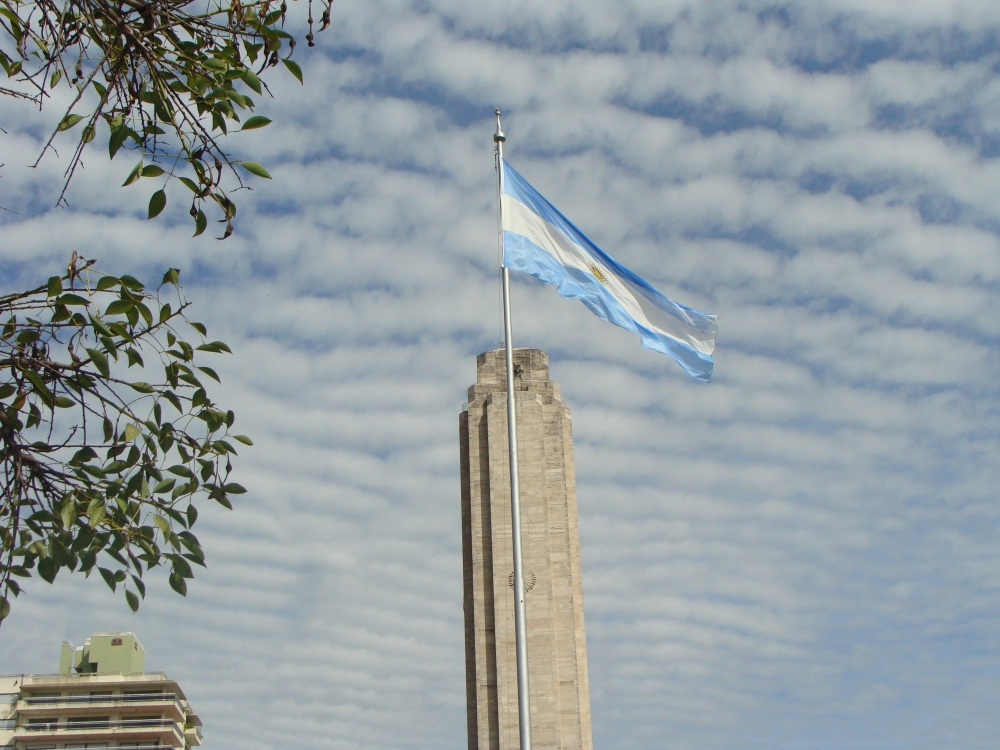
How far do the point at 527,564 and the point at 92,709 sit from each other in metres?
38.0

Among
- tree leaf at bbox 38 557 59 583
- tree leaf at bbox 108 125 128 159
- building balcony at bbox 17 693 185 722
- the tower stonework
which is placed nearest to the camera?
tree leaf at bbox 108 125 128 159

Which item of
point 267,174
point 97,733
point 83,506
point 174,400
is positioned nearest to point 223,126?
point 267,174

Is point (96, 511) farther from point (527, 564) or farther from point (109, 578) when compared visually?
point (527, 564)

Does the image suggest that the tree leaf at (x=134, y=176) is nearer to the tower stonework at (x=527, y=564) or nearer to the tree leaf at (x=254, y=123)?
the tree leaf at (x=254, y=123)

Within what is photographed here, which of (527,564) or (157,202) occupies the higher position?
(527,564)

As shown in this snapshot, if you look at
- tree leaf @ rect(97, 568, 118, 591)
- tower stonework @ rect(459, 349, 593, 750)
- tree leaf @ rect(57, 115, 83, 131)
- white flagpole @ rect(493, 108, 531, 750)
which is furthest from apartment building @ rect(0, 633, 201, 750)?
tree leaf @ rect(57, 115, 83, 131)

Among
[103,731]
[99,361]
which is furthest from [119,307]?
[103,731]

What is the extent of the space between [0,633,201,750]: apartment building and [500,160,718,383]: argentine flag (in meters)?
63.6

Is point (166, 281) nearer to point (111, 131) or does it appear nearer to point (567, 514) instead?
point (111, 131)

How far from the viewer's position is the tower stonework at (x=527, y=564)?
49469 millimetres

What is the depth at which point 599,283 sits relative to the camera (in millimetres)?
20719

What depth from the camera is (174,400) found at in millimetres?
Answer: 8984

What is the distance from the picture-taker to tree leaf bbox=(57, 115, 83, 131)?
318 inches

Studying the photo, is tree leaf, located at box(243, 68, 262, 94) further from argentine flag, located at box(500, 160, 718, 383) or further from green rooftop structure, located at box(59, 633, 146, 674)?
green rooftop structure, located at box(59, 633, 146, 674)
